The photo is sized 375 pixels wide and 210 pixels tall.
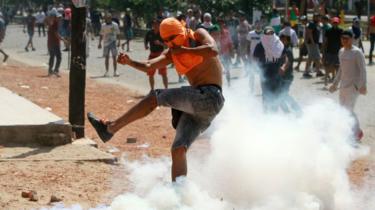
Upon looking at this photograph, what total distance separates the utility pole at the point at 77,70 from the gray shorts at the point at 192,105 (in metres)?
3.85

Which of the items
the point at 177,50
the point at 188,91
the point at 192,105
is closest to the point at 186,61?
the point at 177,50

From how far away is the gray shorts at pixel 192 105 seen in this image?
6.57 meters

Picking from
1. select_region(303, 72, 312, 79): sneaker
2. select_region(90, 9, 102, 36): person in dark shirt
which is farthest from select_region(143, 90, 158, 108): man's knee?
select_region(90, 9, 102, 36): person in dark shirt

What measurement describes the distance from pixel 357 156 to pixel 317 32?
43.2 feet

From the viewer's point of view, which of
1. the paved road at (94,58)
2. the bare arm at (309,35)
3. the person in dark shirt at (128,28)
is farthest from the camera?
the person in dark shirt at (128,28)

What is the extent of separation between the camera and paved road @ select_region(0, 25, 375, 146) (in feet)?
48.6

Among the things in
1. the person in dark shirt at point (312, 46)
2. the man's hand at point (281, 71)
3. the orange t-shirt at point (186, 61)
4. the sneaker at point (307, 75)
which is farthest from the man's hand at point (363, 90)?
the person in dark shirt at point (312, 46)

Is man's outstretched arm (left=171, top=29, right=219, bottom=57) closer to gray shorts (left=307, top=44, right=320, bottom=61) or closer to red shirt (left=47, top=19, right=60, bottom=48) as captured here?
gray shorts (left=307, top=44, right=320, bottom=61)

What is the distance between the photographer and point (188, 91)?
661 centimetres

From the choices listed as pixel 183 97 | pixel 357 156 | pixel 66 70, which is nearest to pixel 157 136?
pixel 357 156

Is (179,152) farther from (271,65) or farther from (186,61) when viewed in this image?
(271,65)

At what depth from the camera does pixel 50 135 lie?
31.7 ft

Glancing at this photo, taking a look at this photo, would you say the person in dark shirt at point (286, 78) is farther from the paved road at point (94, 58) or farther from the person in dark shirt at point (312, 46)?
the person in dark shirt at point (312, 46)

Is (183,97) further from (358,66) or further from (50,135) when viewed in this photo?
(358,66)
